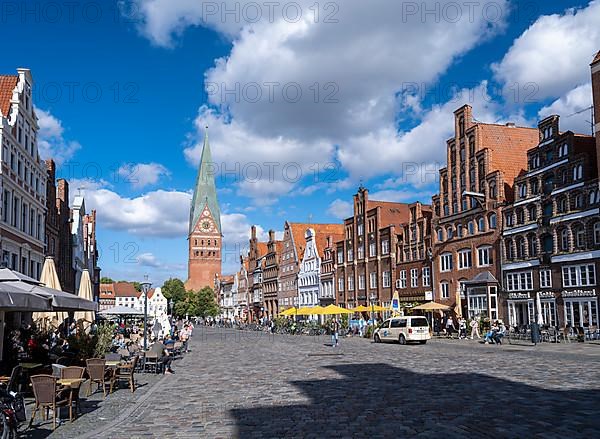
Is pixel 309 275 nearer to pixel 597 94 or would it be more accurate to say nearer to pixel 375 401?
pixel 597 94

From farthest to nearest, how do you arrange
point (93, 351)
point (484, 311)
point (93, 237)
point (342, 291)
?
point (93, 237) < point (342, 291) < point (484, 311) < point (93, 351)

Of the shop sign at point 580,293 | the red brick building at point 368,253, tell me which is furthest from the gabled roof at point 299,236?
the shop sign at point 580,293

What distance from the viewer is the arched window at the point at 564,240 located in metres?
38.1

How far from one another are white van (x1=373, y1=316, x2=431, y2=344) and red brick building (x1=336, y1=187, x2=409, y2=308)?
19994 mm

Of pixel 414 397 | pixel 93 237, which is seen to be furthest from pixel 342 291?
pixel 414 397

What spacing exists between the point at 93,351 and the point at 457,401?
1266cm

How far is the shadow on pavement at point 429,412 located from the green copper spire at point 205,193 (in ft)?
473

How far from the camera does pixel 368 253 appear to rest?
215 ft

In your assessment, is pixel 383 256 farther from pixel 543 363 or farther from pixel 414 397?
pixel 414 397

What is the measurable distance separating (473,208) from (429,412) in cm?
3690

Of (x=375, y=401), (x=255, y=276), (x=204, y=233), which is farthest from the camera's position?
(x=204, y=233)

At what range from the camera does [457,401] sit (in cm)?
1409

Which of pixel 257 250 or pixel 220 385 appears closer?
pixel 220 385

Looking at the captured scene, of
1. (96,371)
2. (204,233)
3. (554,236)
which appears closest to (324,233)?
(554,236)
